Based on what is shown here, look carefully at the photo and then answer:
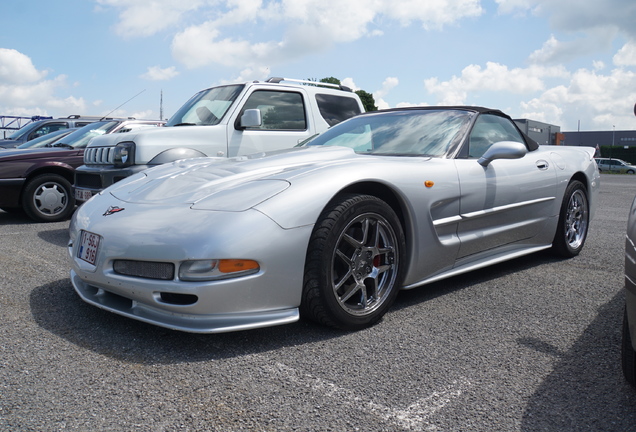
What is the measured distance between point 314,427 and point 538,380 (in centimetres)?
101

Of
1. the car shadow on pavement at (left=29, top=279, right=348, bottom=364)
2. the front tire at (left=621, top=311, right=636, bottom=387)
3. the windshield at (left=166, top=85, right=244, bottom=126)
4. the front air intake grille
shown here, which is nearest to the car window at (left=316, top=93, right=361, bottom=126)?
the windshield at (left=166, top=85, right=244, bottom=126)

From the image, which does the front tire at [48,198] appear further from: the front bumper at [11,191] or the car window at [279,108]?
the car window at [279,108]

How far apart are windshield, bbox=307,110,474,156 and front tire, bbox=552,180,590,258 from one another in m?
1.27

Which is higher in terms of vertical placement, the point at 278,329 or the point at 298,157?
the point at 298,157

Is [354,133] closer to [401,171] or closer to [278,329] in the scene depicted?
[401,171]

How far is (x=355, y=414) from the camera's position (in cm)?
207

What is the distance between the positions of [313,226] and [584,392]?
54.6 inches

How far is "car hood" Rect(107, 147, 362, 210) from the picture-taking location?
9.61ft

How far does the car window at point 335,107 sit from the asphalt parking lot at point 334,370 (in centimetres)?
403

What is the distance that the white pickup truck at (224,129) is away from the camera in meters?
5.75

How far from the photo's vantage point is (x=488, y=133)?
4.29 m

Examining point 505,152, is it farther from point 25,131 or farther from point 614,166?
point 614,166

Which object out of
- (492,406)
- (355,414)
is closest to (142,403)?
(355,414)

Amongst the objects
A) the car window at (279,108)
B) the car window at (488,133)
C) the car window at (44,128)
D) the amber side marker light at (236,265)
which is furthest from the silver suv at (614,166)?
the amber side marker light at (236,265)
